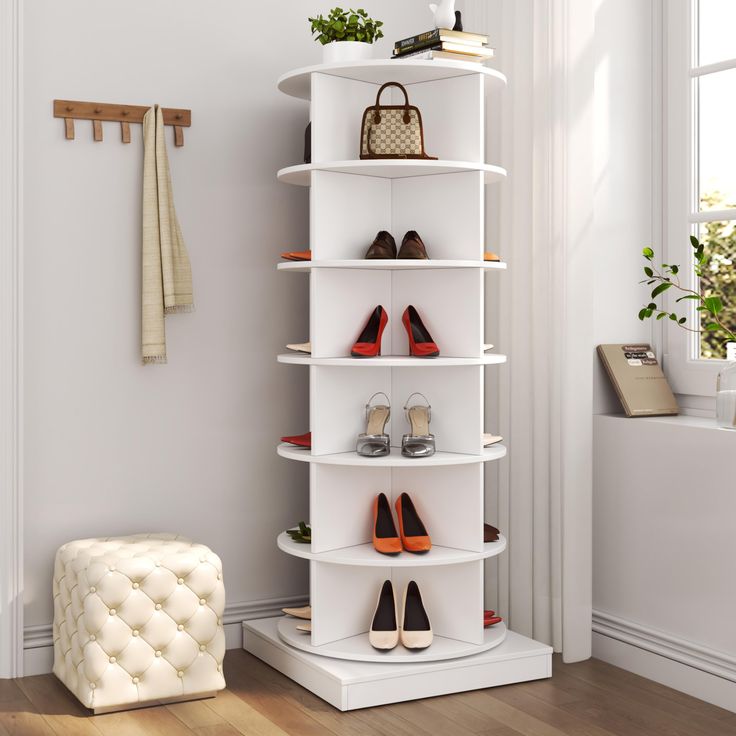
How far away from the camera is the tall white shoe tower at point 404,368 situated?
2824mm

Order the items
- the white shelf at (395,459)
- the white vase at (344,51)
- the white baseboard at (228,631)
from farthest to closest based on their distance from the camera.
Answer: the white baseboard at (228,631) → the white vase at (344,51) → the white shelf at (395,459)

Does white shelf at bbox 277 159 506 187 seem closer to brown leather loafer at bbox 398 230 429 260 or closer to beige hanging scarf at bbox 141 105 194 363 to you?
brown leather loafer at bbox 398 230 429 260

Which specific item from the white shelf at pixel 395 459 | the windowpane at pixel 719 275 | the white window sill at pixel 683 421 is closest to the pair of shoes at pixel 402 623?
the white shelf at pixel 395 459

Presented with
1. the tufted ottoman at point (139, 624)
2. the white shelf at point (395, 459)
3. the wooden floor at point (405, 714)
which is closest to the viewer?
the wooden floor at point (405, 714)

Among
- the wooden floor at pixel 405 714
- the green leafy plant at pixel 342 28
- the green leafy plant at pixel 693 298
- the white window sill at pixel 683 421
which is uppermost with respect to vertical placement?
the green leafy plant at pixel 342 28

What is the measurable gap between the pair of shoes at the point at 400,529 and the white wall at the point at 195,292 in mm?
524

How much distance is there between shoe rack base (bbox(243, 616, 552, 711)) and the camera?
271cm

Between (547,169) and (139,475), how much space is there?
1611mm

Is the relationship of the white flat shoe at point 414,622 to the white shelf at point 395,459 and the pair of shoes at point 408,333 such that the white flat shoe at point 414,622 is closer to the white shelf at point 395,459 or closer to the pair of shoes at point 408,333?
the white shelf at point 395,459

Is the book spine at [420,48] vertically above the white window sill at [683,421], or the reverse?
the book spine at [420,48]

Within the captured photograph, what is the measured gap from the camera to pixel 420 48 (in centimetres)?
288

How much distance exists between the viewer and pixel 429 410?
3.00m

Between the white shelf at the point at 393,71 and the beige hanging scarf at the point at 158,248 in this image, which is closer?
the white shelf at the point at 393,71

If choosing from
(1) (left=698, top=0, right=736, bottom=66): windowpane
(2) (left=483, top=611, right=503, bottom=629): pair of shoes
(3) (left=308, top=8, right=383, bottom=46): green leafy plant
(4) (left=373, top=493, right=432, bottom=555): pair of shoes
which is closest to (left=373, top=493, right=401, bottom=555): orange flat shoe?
(4) (left=373, top=493, right=432, bottom=555): pair of shoes
